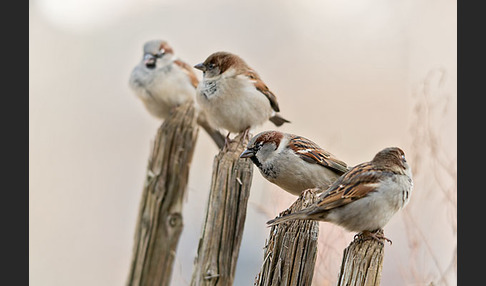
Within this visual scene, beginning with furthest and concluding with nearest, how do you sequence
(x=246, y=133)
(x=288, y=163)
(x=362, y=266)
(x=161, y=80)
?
(x=161, y=80), (x=246, y=133), (x=288, y=163), (x=362, y=266)

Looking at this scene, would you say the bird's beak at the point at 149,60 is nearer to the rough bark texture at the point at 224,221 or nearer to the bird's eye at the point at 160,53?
the bird's eye at the point at 160,53

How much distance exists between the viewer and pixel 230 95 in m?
4.02

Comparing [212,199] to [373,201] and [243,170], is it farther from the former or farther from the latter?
[373,201]

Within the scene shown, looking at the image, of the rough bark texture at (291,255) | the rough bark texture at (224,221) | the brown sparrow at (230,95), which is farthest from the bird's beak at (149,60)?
the rough bark texture at (291,255)

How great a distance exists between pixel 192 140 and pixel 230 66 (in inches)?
20.2

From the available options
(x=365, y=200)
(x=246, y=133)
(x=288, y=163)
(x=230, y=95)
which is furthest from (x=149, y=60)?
(x=365, y=200)

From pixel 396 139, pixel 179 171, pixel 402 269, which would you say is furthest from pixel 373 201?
pixel 396 139

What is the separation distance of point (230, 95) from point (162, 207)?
2.60 ft

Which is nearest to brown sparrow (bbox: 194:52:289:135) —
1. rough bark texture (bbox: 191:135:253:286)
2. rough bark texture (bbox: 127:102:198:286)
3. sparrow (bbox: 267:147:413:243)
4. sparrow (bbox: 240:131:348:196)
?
rough bark texture (bbox: 127:102:198:286)

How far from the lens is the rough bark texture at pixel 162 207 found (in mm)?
4023

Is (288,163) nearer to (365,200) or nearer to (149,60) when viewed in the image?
(365,200)

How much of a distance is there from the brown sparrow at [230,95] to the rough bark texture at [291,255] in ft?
4.84

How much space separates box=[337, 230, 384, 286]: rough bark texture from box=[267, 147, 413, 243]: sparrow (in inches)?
5.1

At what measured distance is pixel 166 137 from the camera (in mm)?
4105
